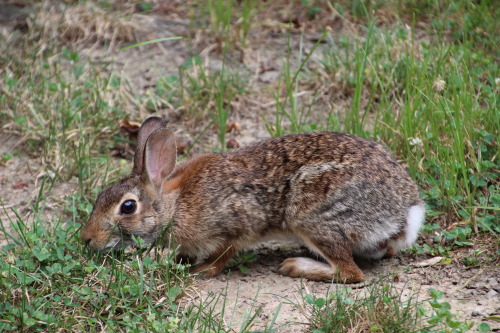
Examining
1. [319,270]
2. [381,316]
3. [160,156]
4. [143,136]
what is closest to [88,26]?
[143,136]

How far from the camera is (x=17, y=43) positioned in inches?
323

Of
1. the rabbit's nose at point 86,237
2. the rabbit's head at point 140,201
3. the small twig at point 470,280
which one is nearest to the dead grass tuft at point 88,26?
the rabbit's head at point 140,201

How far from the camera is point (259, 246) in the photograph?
19.7ft

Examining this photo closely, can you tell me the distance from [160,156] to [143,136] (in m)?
0.23

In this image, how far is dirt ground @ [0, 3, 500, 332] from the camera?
15.8 feet

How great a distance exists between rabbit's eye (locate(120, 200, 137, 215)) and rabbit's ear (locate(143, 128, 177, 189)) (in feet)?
0.86

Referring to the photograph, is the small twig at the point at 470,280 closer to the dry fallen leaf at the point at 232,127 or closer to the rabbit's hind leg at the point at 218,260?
the rabbit's hind leg at the point at 218,260

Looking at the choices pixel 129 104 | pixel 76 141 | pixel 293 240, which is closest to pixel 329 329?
pixel 293 240

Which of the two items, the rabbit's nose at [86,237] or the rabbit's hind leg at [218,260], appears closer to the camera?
the rabbit's nose at [86,237]

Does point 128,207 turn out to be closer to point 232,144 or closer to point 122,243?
point 122,243

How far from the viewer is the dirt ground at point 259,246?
4.81 m

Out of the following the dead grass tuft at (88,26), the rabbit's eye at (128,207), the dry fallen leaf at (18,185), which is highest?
A: the dead grass tuft at (88,26)

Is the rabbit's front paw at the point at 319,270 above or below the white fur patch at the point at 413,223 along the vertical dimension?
below

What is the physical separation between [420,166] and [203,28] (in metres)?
3.64
